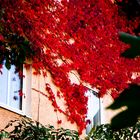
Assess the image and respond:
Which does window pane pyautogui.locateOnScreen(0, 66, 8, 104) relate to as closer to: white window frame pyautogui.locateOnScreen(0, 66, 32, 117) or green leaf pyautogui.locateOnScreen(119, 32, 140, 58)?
white window frame pyautogui.locateOnScreen(0, 66, 32, 117)

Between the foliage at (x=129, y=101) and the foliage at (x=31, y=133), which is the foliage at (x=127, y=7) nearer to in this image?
the foliage at (x=31, y=133)

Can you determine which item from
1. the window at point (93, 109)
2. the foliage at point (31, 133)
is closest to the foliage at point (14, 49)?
the foliage at point (31, 133)

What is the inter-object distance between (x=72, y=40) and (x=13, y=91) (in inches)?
94.6

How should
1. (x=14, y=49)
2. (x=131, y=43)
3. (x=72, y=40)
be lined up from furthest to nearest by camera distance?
(x=72, y=40), (x=14, y=49), (x=131, y=43)

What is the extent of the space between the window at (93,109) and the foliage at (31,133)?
2207mm

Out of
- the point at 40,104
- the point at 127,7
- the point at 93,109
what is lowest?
the point at 40,104

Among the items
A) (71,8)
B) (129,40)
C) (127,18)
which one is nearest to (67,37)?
(71,8)

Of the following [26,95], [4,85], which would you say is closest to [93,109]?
[26,95]

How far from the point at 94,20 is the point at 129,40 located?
35.7 ft

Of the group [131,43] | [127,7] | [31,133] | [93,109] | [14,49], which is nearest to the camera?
[131,43]

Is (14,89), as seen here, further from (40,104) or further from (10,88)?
(40,104)

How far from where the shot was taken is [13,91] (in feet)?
29.3

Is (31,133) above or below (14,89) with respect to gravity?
below

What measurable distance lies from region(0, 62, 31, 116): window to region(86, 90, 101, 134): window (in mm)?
1999
